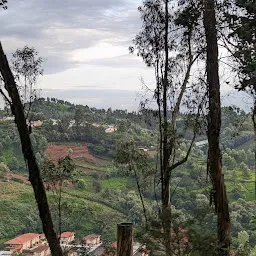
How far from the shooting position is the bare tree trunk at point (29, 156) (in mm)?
4379

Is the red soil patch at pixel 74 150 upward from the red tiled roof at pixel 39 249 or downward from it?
upward

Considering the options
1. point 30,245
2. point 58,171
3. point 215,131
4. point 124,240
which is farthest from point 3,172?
point 124,240

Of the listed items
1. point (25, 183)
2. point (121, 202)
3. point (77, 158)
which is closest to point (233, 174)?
point (121, 202)

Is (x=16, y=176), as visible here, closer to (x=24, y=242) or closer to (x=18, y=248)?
(x=24, y=242)

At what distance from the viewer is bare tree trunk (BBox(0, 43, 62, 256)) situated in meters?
4.38

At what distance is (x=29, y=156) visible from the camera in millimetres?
4402

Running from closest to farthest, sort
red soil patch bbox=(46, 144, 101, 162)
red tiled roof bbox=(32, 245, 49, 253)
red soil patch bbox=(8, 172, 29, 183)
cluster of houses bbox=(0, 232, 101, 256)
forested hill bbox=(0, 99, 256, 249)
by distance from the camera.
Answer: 1. red tiled roof bbox=(32, 245, 49, 253)
2. cluster of houses bbox=(0, 232, 101, 256)
3. forested hill bbox=(0, 99, 256, 249)
4. red soil patch bbox=(8, 172, 29, 183)
5. red soil patch bbox=(46, 144, 101, 162)

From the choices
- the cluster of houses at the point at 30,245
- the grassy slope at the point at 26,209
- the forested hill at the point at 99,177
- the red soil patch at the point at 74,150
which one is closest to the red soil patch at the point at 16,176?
the forested hill at the point at 99,177

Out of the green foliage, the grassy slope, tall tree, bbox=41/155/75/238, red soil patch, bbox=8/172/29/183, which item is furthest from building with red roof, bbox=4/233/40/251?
tall tree, bbox=41/155/75/238

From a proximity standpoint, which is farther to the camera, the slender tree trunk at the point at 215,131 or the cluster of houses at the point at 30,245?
the cluster of houses at the point at 30,245

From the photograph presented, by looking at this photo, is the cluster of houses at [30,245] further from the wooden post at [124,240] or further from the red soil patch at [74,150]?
the wooden post at [124,240]

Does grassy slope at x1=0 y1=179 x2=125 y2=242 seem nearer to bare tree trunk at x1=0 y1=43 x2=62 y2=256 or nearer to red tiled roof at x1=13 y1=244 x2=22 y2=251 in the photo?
red tiled roof at x1=13 y1=244 x2=22 y2=251

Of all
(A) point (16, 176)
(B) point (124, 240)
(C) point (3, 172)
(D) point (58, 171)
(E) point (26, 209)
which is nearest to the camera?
(B) point (124, 240)

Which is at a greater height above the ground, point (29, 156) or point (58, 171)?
point (29, 156)
